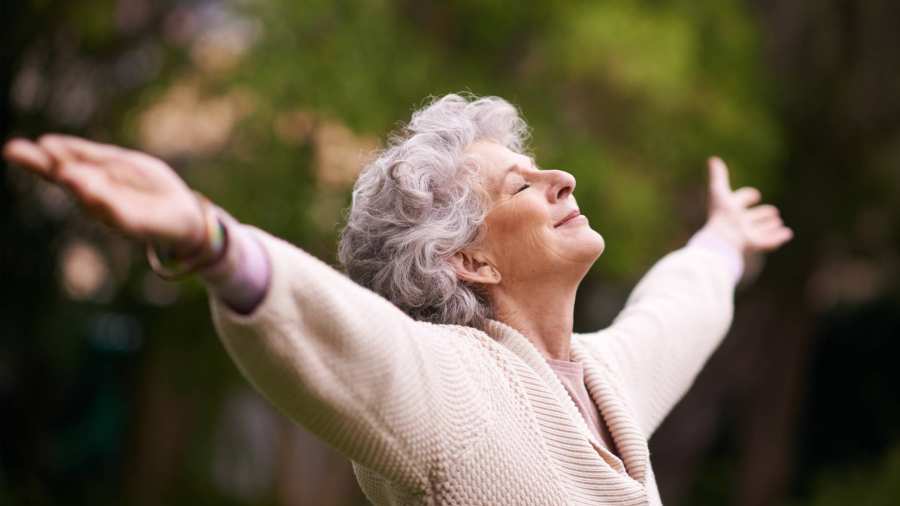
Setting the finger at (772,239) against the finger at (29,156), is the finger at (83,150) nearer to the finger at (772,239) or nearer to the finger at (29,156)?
the finger at (29,156)

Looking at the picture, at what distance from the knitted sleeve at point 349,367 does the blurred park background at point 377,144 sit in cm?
339

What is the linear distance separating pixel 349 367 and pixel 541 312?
623 millimetres

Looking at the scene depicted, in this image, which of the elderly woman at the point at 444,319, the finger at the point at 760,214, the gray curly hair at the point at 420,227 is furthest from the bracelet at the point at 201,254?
the finger at the point at 760,214

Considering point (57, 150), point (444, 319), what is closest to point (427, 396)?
point (444, 319)

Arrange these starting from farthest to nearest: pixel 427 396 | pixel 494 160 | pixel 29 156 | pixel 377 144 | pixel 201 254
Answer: pixel 377 144 < pixel 494 160 < pixel 427 396 < pixel 201 254 < pixel 29 156

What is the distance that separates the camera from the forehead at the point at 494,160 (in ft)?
7.47

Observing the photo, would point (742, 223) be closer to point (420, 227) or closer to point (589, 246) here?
point (589, 246)

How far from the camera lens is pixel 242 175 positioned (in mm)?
6562

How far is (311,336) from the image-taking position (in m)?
1.63

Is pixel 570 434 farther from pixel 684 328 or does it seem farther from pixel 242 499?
pixel 242 499

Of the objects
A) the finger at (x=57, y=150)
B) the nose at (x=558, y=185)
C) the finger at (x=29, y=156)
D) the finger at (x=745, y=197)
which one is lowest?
the finger at (x=29, y=156)

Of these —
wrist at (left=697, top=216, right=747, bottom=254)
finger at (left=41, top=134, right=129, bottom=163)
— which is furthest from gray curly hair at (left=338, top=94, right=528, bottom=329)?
wrist at (left=697, top=216, right=747, bottom=254)

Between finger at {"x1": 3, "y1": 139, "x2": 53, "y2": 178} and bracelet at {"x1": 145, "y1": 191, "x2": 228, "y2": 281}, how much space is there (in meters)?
0.16

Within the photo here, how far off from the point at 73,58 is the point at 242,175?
5.94 ft
